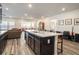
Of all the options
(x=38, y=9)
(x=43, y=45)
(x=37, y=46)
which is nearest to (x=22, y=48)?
(x=37, y=46)

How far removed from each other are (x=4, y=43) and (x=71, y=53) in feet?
5.21

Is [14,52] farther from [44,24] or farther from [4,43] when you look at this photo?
[44,24]

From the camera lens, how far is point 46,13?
8.34 ft

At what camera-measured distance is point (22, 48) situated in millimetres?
2537

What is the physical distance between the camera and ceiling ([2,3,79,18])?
248cm

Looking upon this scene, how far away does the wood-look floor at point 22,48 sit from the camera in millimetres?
2492

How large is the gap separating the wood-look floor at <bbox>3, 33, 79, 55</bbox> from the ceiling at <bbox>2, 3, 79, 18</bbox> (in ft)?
2.14

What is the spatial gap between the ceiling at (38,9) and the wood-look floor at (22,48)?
653mm

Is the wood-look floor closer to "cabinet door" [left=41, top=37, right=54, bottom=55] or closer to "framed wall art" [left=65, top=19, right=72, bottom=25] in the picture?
"cabinet door" [left=41, top=37, right=54, bottom=55]

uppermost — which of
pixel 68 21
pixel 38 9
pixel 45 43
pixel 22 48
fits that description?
pixel 38 9

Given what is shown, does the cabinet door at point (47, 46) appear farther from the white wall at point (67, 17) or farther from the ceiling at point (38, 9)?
the ceiling at point (38, 9)

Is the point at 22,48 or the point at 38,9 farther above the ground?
the point at 38,9

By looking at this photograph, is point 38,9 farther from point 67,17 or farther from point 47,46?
point 47,46

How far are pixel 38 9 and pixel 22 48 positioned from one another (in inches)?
39.1
